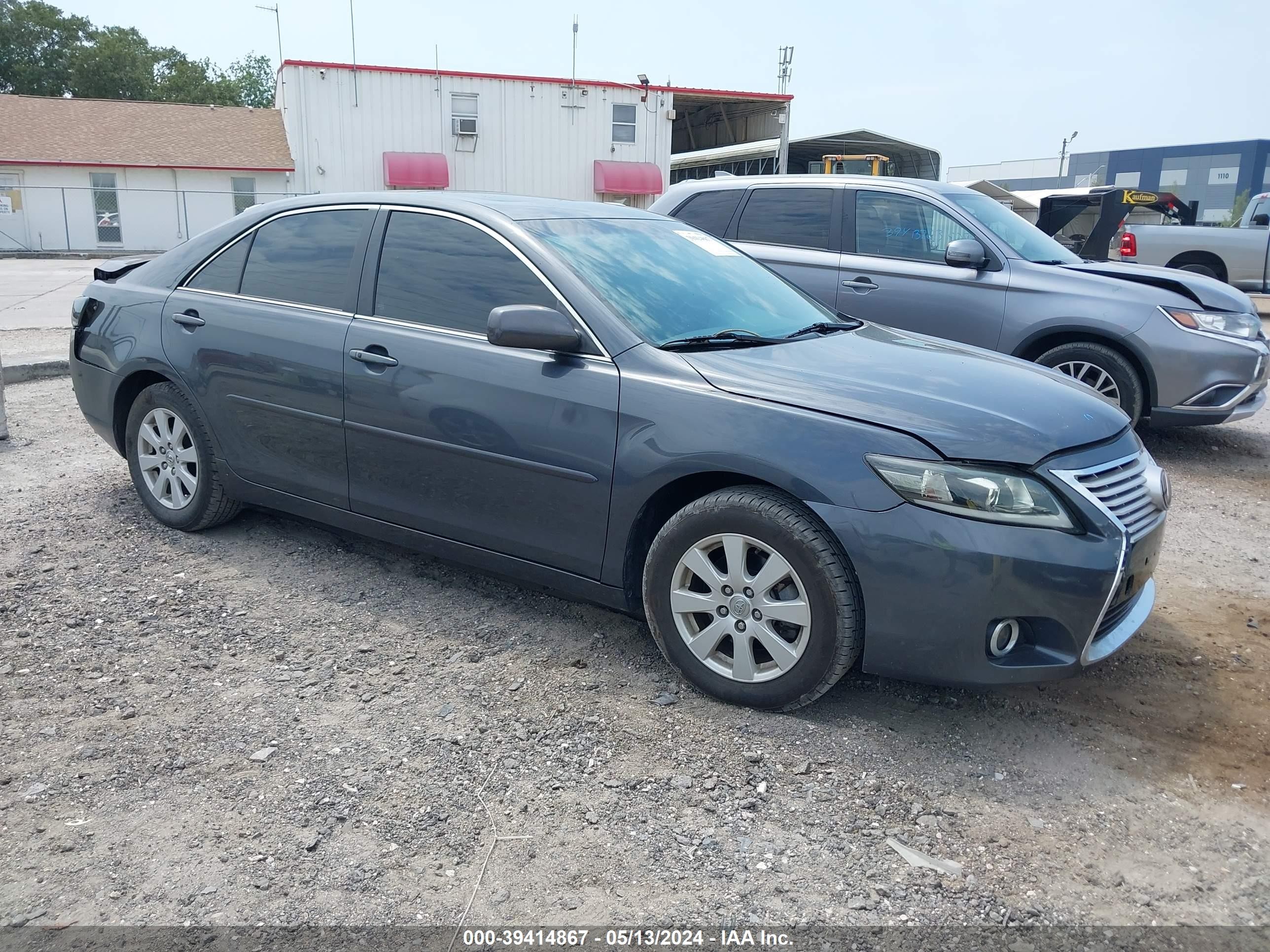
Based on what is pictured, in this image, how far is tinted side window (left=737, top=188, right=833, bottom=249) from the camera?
7785mm

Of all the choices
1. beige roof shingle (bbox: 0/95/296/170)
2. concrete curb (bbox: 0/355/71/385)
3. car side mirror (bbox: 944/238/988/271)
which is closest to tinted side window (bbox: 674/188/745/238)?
car side mirror (bbox: 944/238/988/271)

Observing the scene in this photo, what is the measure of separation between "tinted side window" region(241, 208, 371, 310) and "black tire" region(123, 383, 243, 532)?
0.64 metres

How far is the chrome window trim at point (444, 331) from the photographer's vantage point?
362 centimetres

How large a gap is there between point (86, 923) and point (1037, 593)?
8.71 feet

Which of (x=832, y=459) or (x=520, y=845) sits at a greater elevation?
(x=832, y=459)

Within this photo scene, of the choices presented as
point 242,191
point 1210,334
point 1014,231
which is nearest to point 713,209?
point 1014,231

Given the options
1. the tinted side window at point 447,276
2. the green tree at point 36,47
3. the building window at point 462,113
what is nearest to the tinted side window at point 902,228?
the tinted side window at point 447,276

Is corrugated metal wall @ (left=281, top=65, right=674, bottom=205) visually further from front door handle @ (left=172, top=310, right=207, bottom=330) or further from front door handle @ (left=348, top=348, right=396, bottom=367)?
front door handle @ (left=348, top=348, right=396, bottom=367)

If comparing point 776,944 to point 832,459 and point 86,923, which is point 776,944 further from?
point 86,923

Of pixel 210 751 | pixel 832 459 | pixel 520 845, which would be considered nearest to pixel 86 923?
pixel 210 751

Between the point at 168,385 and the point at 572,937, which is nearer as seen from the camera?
the point at 572,937

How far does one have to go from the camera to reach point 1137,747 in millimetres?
3248

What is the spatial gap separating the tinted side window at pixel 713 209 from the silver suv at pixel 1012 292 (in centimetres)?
21

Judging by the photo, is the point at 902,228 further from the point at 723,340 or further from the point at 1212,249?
the point at 1212,249
